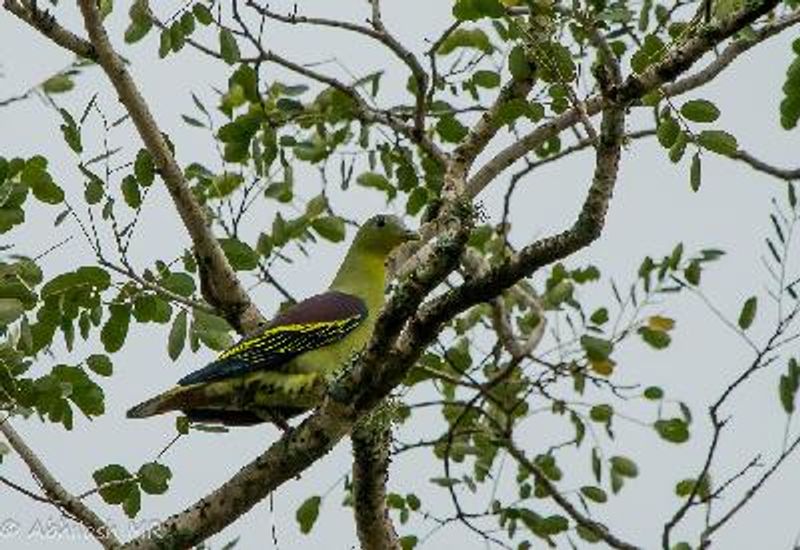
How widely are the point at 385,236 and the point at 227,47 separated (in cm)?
147

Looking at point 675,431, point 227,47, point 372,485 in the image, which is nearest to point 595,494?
point 675,431

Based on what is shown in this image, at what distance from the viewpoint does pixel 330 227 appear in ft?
22.4

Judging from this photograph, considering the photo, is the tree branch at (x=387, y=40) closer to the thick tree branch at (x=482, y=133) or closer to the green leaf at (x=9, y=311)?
the thick tree branch at (x=482, y=133)

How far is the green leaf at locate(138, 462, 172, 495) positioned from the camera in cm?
531

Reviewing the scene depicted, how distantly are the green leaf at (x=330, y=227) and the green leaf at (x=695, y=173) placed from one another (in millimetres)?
2281

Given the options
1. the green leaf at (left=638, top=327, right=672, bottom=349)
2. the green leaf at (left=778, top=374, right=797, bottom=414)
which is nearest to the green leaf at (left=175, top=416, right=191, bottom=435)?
the green leaf at (left=778, top=374, right=797, bottom=414)

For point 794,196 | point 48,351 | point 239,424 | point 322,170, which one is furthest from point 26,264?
point 794,196

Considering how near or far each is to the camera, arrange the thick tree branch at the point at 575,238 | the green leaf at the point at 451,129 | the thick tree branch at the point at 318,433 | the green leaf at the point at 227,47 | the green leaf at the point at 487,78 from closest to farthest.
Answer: the thick tree branch at the point at 575,238
the thick tree branch at the point at 318,433
the green leaf at the point at 227,47
the green leaf at the point at 451,129
the green leaf at the point at 487,78

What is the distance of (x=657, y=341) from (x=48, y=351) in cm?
270

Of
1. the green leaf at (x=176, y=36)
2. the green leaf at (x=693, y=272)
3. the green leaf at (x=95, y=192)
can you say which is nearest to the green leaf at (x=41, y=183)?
the green leaf at (x=95, y=192)

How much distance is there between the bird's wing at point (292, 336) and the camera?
5949 mm

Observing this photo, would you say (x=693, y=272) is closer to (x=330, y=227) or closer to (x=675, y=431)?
(x=675, y=431)

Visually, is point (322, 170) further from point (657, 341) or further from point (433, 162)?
point (657, 341)

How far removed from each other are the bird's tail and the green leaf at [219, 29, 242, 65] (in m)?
1.28
